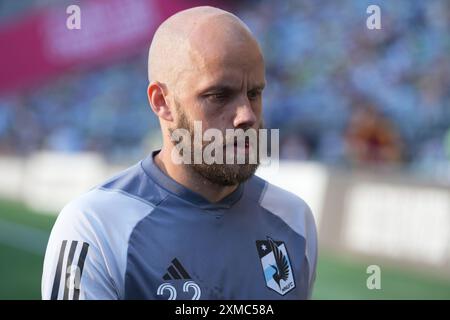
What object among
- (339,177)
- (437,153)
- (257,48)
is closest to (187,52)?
(257,48)

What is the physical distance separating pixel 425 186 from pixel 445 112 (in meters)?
4.12

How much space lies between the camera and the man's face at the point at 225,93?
2.31 metres

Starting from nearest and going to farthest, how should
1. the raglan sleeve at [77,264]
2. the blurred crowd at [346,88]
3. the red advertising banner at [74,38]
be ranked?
the raglan sleeve at [77,264]
the blurred crowd at [346,88]
the red advertising banner at [74,38]

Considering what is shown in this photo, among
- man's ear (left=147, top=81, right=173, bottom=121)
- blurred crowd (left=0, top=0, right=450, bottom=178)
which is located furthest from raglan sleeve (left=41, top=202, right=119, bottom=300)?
blurred crowd (left=0, top=0, right=450, bottom=178)

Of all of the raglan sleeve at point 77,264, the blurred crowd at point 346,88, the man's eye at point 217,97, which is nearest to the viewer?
the raglan sleeve at point 77,264

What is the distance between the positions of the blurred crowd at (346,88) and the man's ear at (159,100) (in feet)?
27.5

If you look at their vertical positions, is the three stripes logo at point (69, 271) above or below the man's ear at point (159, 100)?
below

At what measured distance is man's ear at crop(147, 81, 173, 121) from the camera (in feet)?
8.25

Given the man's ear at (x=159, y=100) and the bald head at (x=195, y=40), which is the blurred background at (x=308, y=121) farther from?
the bald head at (x=195, y=40)

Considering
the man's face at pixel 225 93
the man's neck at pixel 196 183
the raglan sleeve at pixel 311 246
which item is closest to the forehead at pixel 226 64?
the man's face at pixel 225 93

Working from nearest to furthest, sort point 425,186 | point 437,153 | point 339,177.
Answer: point 425,186
point 339,177
point 437,153
